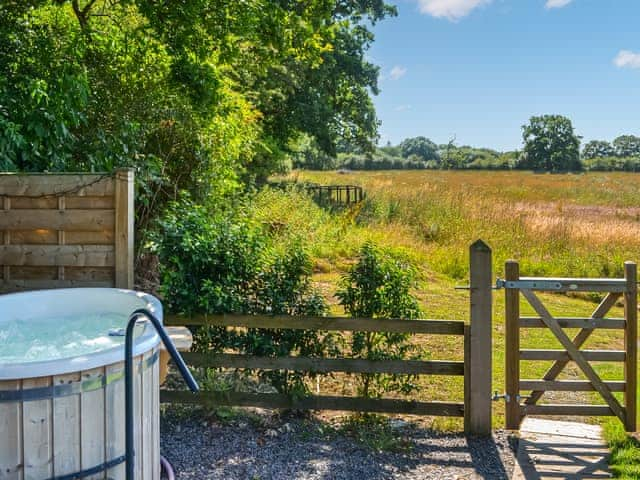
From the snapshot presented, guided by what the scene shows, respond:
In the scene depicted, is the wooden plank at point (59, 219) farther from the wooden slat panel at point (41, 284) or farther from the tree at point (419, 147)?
the tree at point (419, 147)

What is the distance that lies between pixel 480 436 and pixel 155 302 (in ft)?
7.53

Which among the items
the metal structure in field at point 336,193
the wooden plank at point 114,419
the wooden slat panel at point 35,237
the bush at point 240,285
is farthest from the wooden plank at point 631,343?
the metal structure in field at point 336,193

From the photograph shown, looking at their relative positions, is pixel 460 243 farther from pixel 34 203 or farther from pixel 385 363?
pixel 34 203

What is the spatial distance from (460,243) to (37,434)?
31.6 ft

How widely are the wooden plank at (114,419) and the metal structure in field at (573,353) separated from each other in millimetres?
2591

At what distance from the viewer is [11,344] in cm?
267

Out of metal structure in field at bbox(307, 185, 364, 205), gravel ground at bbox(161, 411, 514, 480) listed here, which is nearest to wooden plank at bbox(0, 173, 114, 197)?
gravel ground at bbox(161, 411, 514, 480)

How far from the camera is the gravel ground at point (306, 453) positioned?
3.27 m

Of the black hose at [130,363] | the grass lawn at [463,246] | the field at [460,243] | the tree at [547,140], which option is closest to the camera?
the black hose at [130,363]

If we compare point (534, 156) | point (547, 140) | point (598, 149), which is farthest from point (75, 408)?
point (598, 149)

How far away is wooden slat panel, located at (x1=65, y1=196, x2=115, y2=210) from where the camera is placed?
149 inches

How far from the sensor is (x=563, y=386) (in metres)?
3.81

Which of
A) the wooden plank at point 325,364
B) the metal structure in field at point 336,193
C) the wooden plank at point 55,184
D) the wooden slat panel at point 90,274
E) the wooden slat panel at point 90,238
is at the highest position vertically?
the metal structure in field at point 336,193

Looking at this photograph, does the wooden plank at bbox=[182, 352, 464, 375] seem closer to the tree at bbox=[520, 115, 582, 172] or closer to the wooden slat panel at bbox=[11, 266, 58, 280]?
the wooden slat panel at bbox=[11, 266, 58, 280]
